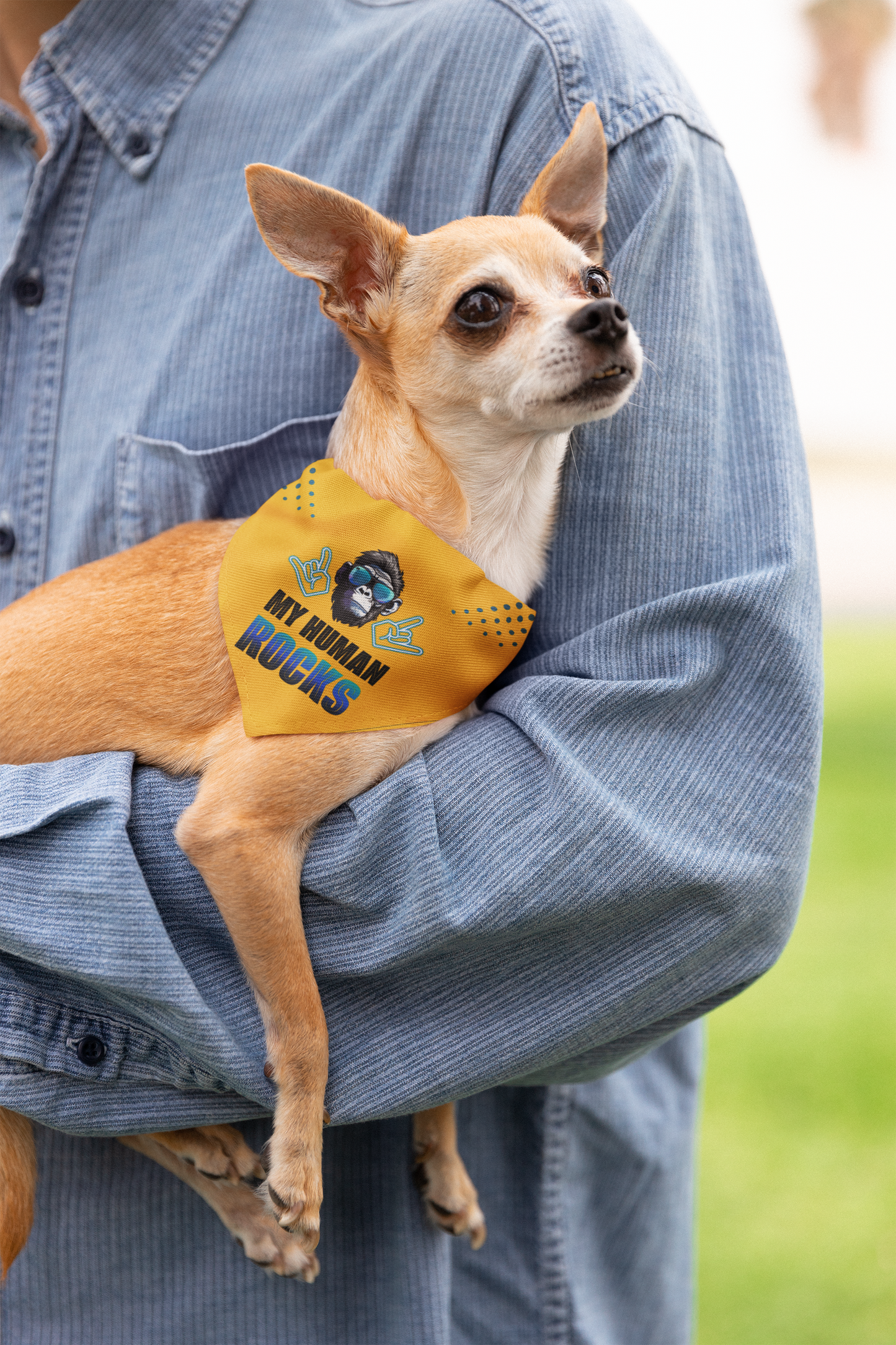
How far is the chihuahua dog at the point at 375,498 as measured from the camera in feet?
5.03

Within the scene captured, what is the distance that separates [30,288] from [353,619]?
3.11ft

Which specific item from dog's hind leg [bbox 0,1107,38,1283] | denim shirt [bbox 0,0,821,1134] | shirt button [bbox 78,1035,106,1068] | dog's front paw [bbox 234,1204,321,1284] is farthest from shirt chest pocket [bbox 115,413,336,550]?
dog's front paw [bbox 234,1204,321,1284]

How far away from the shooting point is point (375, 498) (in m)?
1.66

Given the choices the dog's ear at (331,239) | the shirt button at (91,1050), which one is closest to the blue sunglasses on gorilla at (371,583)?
the dog's ear at (331,239)

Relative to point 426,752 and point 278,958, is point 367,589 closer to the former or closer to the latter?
point 426,752

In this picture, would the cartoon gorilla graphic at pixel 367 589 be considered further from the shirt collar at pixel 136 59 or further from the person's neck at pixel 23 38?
the person's neck at pixel 23 38

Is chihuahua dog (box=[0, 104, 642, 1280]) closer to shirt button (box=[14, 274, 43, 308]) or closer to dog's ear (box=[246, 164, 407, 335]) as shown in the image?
dog's ear (box=[246, 164, 407, 335])

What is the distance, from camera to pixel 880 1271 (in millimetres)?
3738

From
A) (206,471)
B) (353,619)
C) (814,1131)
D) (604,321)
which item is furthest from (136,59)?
(814,1131)

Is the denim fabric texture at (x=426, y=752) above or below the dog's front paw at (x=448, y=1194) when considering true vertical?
above

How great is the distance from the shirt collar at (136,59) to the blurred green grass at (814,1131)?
12.6ft

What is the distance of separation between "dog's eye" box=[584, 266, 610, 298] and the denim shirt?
0.05 metres

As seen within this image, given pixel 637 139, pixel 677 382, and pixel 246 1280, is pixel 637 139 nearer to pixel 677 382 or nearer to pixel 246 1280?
pixel 677 382

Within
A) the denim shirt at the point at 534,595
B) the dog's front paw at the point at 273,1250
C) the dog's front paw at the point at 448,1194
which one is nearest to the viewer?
the denim shirt at the point at 534,595
